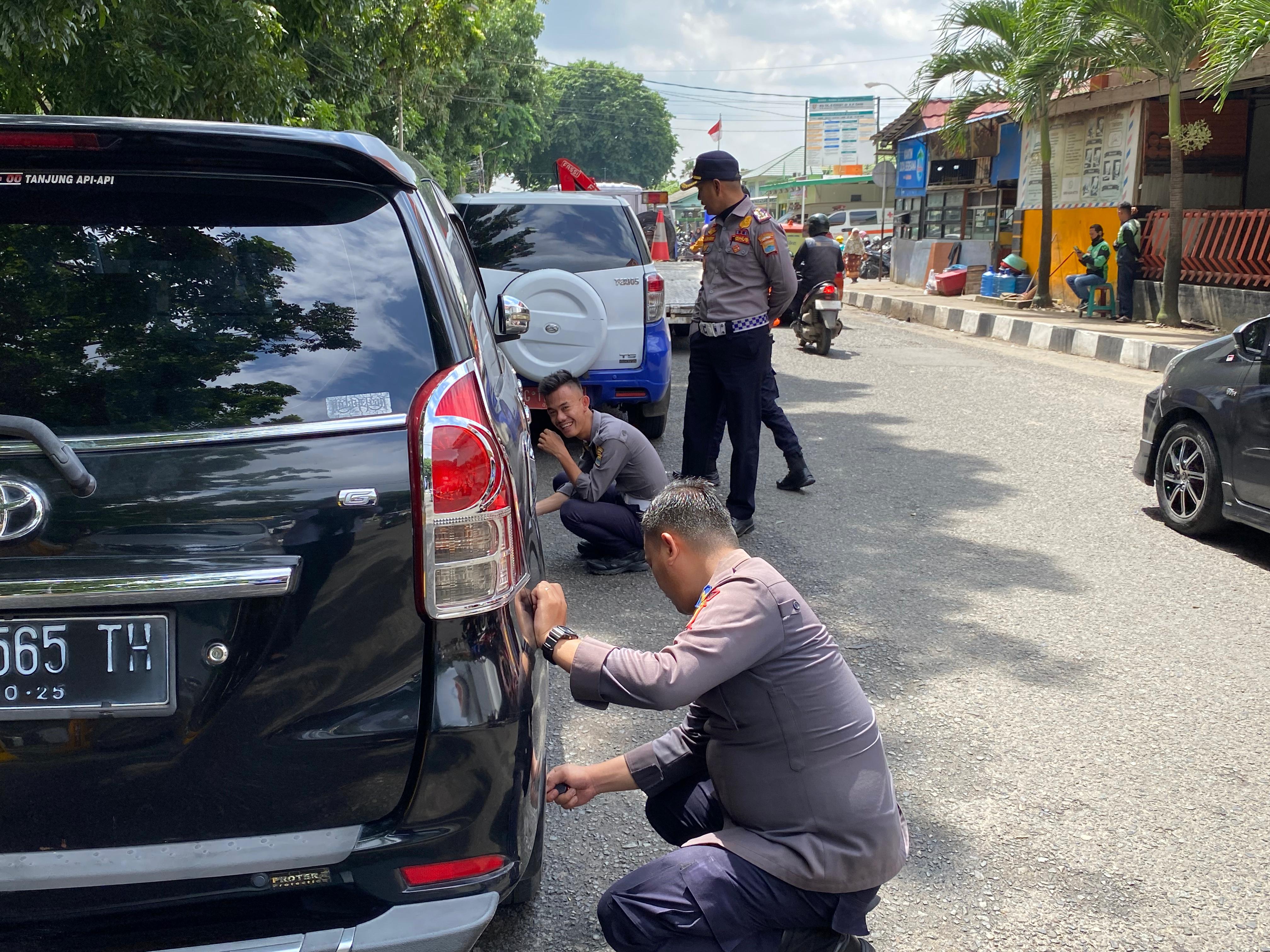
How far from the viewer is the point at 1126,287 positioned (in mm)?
17078

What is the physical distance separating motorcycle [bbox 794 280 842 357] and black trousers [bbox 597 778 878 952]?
12.4 m

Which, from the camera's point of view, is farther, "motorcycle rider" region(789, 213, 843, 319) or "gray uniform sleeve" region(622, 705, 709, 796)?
"motorcycle rider" region(789, 213, 843, 319)

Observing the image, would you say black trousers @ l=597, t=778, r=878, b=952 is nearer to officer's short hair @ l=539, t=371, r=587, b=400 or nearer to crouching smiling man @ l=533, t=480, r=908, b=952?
crouching smiling man @ l=533, t=480, r=908, b=952

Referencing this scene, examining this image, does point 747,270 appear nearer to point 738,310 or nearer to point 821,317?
point 738,310

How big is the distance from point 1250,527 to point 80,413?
6.30 meters

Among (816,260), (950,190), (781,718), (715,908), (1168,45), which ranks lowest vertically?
(715,908)

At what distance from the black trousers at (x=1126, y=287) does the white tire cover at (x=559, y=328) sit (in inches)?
483

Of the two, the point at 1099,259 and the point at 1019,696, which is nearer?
the point at 1019,696

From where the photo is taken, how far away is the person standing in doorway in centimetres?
1672

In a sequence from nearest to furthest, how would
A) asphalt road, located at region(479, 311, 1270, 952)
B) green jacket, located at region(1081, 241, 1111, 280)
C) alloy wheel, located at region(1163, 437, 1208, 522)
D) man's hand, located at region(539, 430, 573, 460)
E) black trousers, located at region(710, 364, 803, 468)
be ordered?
asphalt road, located at region(479, 311, 1270, 952), man's hand, located at region(539, 430, 573, 460), alloy wheel, located at region(1163, 437, 1208, 522), black trousers, located at region(710, 364, 803, 468), green jacket, located at region(1081, 241, 1111, 280)

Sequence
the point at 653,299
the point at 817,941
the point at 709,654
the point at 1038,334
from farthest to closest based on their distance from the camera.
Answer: the point at 1038,334, the point at 653,299, the point at 817,941, the point at 709,654

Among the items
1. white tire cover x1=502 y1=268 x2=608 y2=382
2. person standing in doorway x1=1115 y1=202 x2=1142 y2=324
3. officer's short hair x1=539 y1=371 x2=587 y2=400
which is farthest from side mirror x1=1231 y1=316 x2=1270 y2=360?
person standing in doorway x1=1115 y1=202 x2=1142 y2=324

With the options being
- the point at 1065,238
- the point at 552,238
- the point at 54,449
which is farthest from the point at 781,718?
the point at 1065,238

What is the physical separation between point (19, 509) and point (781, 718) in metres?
1.38
